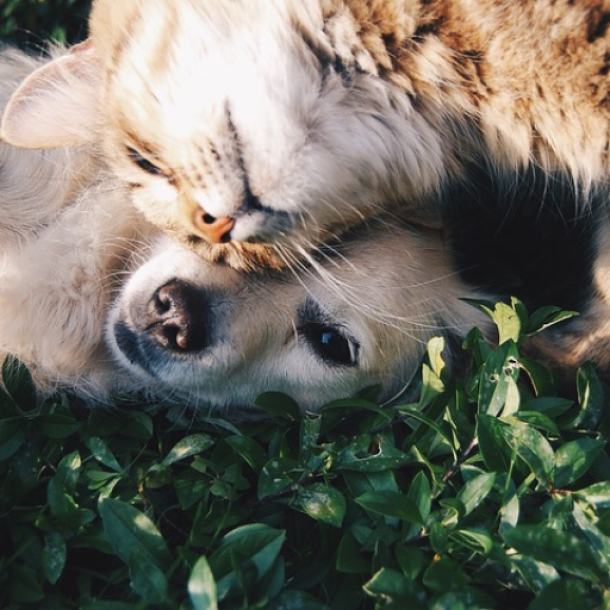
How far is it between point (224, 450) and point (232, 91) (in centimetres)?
92

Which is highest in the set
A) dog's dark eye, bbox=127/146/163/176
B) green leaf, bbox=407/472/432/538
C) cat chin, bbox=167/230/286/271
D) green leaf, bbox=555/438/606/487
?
dog's dark eye, bbox=127/146/163/176

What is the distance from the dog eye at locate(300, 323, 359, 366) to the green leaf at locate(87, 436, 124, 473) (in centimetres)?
67

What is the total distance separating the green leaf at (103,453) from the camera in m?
1.98

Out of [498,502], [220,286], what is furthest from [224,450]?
[498,502]

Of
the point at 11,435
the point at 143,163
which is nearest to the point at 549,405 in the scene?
Result: the point at 143,163

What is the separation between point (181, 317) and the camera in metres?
2.22

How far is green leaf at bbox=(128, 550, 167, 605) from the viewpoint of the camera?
153 centimetres

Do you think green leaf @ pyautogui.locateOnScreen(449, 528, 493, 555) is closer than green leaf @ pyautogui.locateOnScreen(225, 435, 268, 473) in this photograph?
Yes

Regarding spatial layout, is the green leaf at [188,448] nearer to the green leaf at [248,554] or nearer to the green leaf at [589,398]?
the green leaf at [248,554]

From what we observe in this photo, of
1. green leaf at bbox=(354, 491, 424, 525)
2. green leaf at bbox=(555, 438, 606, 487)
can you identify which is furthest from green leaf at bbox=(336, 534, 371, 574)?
green leaf at bbox=(555, 438, 606, 487)

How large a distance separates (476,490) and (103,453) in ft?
3.09

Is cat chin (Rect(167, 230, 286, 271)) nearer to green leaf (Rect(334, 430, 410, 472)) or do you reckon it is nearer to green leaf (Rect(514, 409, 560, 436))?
green leaf (Rect(334, 430, 410, 472))

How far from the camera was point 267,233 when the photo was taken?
6.32ft

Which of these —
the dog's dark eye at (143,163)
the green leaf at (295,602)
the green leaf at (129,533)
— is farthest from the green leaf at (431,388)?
the dog's dark eye at (143,163)
